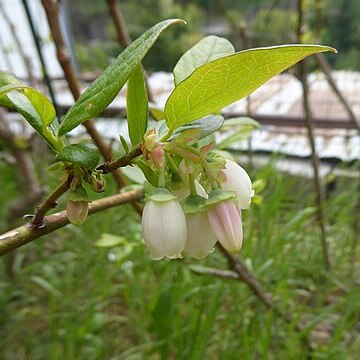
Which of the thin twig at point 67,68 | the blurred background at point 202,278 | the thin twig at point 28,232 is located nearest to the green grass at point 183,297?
the blurred background at point 202,278

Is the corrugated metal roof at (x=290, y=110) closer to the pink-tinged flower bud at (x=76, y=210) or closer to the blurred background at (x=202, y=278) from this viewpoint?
the blurred background at (x=202, y=278)

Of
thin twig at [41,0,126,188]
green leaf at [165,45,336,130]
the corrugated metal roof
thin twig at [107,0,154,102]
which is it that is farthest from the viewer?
the corrugated metal roof

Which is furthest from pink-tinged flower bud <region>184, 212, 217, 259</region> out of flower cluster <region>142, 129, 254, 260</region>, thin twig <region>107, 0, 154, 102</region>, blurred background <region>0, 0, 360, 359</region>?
thin twig <region>107, 0, 154, 102</region>

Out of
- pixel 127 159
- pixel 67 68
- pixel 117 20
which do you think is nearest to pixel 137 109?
pixel 127 159

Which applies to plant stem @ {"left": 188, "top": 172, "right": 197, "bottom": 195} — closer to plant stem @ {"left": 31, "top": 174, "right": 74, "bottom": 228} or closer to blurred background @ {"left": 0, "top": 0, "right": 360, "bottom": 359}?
plant stem @ {"left": 31, "top": 174, "right": 74, "bottom": 228}

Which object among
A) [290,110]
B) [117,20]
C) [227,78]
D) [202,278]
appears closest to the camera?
[227,78]

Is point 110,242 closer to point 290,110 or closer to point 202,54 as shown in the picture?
point 202,54
